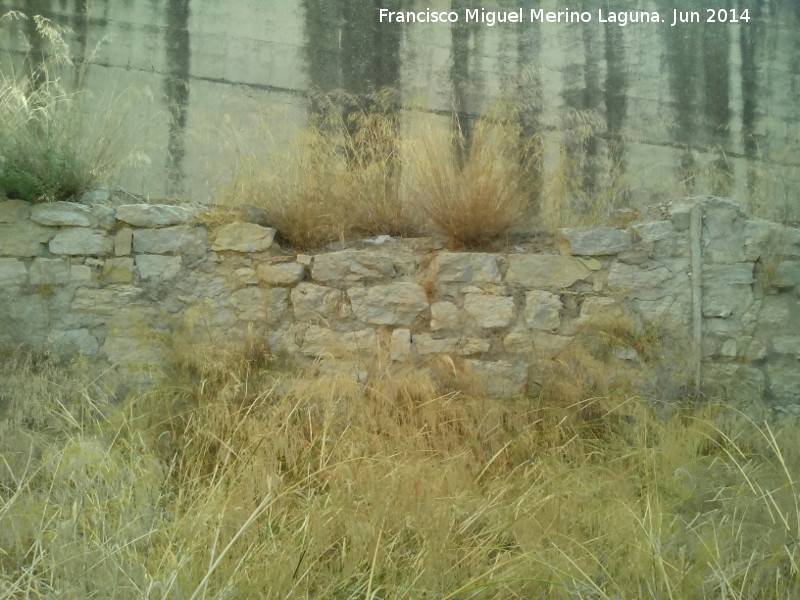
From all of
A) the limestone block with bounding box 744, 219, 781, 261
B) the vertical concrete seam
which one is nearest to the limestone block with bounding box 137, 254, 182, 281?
the vertical concrete seam

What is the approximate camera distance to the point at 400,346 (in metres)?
4.04

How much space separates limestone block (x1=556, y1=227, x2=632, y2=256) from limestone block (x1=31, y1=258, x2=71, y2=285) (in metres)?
2.72

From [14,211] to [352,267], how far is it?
1.82 m

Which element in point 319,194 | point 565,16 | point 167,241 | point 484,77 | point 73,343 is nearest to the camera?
point 73,343

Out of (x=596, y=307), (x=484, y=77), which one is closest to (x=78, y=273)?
(x=596, y=307)

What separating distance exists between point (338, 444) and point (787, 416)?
2428mm

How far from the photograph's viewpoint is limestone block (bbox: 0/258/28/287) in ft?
13.0

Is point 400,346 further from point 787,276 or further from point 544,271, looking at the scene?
point 787,276

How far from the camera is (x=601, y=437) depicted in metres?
3.79

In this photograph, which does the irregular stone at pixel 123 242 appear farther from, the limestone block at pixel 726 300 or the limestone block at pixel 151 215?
the limestone block at pixel 726 300

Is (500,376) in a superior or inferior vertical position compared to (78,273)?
inferior

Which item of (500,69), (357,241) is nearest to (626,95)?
(500,69)

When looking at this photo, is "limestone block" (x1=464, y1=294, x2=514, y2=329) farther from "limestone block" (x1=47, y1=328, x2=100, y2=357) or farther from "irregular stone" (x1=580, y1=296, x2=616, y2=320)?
"limestone block" (x1=47, y1=328, x2=100, y2=357)

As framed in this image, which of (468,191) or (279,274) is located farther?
(468,191)
